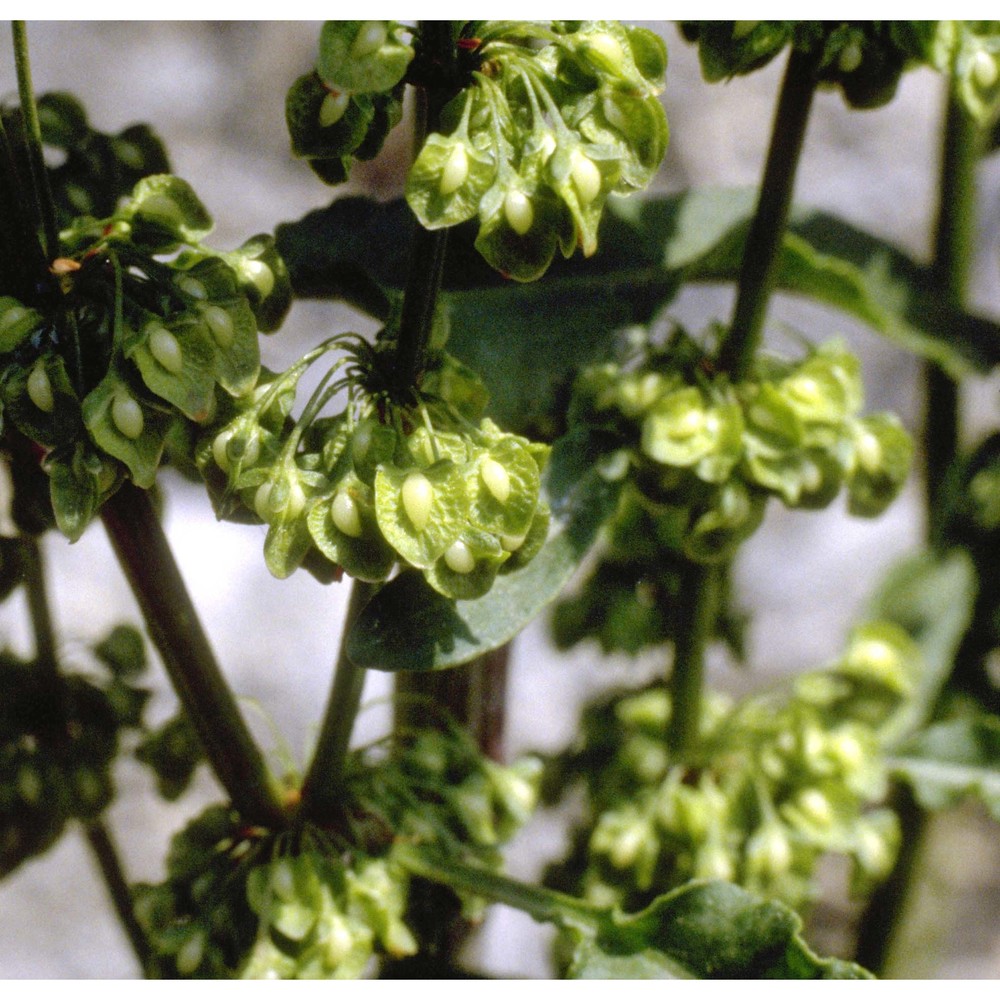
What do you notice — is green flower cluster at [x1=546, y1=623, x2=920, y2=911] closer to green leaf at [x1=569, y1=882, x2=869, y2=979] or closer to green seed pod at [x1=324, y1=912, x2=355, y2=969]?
green leaf at [x1=569, y1=882, x2=869, y2=979]

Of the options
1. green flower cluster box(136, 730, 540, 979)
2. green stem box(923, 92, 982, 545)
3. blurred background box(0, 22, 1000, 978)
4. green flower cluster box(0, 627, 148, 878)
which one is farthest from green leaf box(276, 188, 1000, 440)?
blurred background box(0, 22, 1000, 978)

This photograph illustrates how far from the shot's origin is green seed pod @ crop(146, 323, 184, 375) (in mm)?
577

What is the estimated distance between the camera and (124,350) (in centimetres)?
58

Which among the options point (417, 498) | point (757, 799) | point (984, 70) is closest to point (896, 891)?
point (757, 799)

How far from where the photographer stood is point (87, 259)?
0.62 metres

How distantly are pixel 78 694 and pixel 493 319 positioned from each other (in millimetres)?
417

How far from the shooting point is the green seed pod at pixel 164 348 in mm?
577

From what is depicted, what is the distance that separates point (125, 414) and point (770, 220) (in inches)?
16.7

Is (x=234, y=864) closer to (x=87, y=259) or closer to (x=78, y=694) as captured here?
(x=78, y=694)

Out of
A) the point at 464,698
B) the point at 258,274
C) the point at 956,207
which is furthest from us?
the point at 956,207

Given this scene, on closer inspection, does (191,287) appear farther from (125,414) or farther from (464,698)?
(464,698)

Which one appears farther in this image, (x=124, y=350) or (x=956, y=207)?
(x=956, y=207)

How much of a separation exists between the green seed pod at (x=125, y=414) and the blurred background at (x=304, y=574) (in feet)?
3.44
